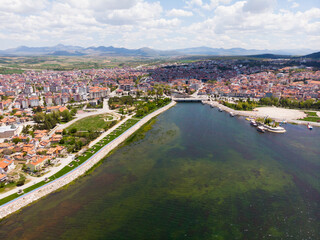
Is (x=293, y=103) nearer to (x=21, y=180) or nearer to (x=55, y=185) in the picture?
(x=55, y=185)

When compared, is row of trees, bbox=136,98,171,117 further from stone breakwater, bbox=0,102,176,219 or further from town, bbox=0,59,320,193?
stone breakwater, bbox=0,102,176,219

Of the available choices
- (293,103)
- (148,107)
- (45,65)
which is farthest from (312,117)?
(45,65)

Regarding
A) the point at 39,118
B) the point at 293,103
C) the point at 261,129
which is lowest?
the point at 261,129

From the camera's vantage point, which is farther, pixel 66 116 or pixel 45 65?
pixel 45 65

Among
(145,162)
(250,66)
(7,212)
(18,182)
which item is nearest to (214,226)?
(145,162)

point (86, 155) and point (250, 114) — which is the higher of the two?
point (250, 114)

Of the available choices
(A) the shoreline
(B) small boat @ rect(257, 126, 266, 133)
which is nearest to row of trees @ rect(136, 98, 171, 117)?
(A) the shoreline

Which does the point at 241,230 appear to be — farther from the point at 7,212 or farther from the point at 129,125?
the point at 129,125
